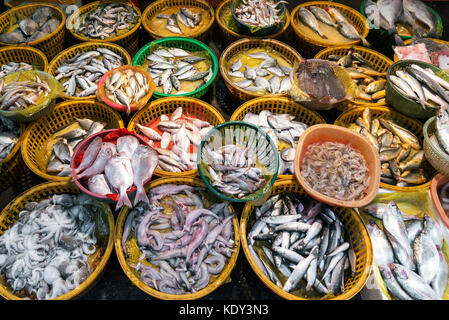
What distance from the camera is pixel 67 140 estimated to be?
329 centimetres

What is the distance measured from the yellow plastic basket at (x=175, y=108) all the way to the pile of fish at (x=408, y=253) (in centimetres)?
200

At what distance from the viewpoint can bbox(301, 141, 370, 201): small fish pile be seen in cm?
258

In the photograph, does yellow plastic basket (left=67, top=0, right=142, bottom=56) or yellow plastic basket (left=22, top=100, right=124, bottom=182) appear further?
yellow plastic basket (left=67, top=0, right=142, bottom=56)

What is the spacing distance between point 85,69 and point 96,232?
7.64ft

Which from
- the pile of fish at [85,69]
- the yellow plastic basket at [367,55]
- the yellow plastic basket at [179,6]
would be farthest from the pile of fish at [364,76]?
the pile of fish at [85,69]

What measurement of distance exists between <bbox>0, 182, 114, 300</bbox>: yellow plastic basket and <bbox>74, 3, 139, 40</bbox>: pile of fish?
2.54 metres

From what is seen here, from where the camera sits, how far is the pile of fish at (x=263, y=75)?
3752 millimetres

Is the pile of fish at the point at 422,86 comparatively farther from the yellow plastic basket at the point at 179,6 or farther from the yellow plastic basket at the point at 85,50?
the yellow plastic basket at the point at 85,50

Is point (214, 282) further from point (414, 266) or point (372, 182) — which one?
point (414, 266)

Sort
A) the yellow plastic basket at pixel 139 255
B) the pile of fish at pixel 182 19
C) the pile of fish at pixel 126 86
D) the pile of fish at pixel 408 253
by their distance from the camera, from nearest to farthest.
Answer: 1. the yellow plastic basket at pixel 139 255
2. the pile of fish at pixel 408 253
3. the pile of fish at pixel 126 86
4. the pile of fish at pixel 182 19

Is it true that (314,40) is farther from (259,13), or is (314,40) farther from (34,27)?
(34,27)

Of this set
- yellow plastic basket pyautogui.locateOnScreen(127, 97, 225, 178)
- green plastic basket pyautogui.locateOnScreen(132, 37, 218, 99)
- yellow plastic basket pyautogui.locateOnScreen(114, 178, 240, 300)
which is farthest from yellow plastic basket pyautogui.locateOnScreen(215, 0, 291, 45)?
yellow plastic basket pyautogui.locateOnScreen(114, 178, 240, 300)

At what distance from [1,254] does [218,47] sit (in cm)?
417

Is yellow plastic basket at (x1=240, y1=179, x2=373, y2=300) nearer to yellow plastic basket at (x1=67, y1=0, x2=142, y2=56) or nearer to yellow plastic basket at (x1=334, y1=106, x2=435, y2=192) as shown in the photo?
yellow plastic basket at (x1=334, y1=106, x2=435, y2=192)
